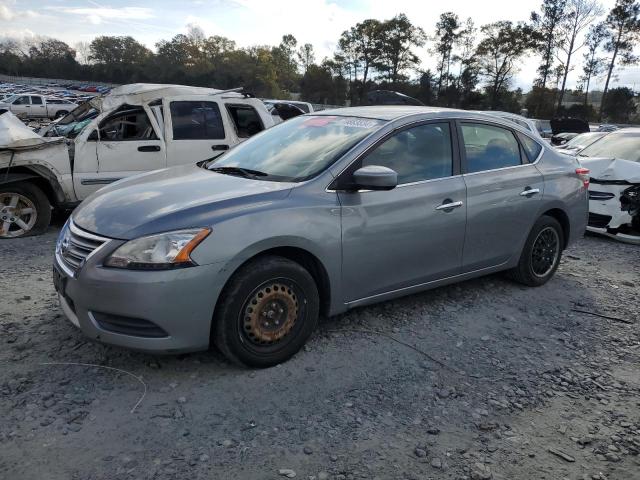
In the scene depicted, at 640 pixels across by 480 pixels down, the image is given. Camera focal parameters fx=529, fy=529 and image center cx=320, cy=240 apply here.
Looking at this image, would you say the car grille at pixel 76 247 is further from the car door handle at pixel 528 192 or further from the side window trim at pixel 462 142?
the car door handle at pixel 528 192

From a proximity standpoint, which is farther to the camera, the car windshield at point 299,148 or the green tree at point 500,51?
Result: the green tree at point 500,51

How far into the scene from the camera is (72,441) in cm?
267

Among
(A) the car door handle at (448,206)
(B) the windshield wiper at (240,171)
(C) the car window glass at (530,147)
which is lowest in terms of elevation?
(A) the car door handle at (448,206)

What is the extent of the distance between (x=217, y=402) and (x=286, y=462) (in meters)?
0.65

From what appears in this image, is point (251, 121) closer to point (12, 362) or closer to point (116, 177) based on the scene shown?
point (116, 177)

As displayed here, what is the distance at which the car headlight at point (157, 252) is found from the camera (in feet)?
9.82

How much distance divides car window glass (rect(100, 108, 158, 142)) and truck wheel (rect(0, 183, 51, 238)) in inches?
42.8

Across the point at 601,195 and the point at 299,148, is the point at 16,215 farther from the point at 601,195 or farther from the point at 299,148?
the point at 601,195

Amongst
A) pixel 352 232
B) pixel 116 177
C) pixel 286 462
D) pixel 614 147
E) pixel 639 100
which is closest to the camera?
pixel 286 462

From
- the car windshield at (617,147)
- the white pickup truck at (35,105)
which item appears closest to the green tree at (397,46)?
the white pickup truck at (35,105)

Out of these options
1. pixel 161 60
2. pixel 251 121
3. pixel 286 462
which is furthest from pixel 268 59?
pixel 286 462

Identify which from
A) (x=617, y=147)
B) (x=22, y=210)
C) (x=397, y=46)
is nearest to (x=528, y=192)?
(x=617, y=147)

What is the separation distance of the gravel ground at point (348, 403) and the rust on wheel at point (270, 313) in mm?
239

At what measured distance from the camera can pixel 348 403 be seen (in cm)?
312
